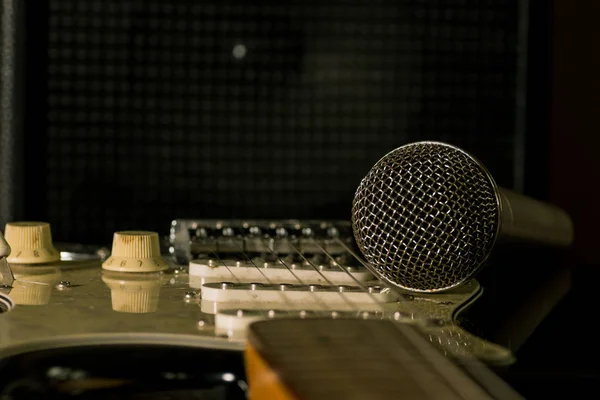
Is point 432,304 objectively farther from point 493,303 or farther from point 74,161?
point 74,161

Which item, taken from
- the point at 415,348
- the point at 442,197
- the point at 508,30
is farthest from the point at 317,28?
the point at 415,348

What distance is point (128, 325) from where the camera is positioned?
2.57 ft

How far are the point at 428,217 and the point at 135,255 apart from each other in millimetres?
400

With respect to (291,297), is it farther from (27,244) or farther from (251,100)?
(251,100)

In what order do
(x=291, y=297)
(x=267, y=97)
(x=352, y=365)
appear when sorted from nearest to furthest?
(x=352, y=365) < (x=291, y=297) < (x=267, y=97)

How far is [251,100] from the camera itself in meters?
1.57

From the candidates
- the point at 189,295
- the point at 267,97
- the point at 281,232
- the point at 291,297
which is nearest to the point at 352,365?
the point at 291,297

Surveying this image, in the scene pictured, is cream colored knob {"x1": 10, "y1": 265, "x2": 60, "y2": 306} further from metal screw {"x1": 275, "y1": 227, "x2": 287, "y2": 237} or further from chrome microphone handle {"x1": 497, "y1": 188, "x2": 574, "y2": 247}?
chrome microphone handle {"x1": 497, "y1": 188, "x2": 574, "y2": 247}

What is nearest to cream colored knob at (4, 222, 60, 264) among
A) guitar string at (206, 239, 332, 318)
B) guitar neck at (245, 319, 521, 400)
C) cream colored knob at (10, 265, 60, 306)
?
cream colored knob at (10, 265, 60, 306)

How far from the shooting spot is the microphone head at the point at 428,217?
965 millimetres

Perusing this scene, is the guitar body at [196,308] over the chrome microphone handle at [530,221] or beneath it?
beneath

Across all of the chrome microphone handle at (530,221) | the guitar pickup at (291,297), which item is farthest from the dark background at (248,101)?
the guitar pickup at (291,297)

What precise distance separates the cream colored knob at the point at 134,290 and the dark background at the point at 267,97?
1.55ft

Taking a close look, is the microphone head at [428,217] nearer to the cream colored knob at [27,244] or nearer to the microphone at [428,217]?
the microphone at [428,217]
